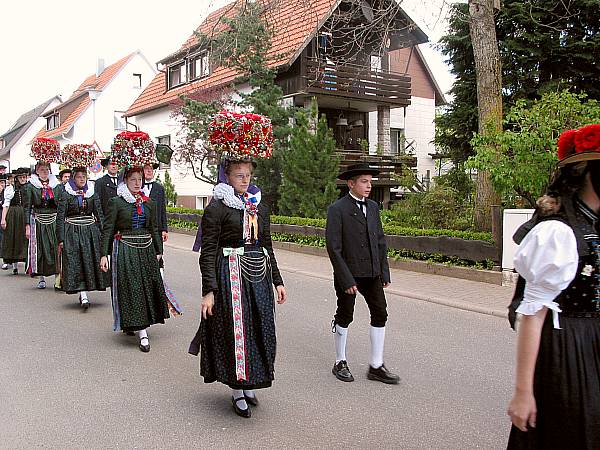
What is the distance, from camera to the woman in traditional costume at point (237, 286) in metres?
4.67

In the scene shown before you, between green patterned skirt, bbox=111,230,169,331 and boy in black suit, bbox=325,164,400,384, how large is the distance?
7.60 ft

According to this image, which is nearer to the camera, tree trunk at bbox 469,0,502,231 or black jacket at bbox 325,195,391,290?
black jacket at bbox 325,195,391,290

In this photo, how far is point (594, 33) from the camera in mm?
16703

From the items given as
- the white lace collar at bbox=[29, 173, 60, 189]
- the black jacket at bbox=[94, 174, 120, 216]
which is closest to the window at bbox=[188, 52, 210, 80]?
the white lace collar at bbox=[29, 173, 60, 189]

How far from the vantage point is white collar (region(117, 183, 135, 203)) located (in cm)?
691

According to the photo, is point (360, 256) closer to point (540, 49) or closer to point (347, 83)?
point (540, 49)

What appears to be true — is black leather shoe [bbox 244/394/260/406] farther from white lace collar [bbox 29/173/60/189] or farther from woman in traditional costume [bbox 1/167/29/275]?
woman in traditional costume [bbox 1/167/29/275]

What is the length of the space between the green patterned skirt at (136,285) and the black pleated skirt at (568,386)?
506 cm

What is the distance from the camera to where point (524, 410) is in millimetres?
2494

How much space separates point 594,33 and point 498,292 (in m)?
10.4

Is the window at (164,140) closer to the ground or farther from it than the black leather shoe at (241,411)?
farther from it

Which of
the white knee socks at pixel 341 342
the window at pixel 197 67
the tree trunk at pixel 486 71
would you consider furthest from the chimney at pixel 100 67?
the white knee socks at pixel 341 342

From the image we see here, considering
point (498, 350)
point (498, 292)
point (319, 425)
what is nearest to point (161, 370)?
point (319, 425)

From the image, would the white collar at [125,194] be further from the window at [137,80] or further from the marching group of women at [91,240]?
the window at [137,80]
